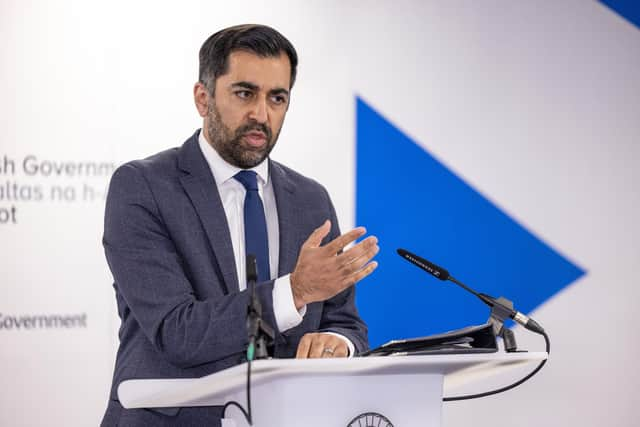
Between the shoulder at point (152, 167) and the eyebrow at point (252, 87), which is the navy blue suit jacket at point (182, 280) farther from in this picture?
the eyebrow at point (252, 87)

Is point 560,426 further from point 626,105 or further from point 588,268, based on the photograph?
point 626,105

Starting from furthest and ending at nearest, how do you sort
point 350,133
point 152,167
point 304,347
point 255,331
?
point 350,133 → point 152,167 → point 304,347 → point 255,331

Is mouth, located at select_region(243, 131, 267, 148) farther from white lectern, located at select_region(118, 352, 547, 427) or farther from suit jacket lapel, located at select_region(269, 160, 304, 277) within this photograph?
white lectern, located at select_region(118, 352, 547, 427)

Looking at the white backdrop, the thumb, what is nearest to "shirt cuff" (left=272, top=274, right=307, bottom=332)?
the thumb

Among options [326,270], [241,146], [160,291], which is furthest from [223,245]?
[326,270]

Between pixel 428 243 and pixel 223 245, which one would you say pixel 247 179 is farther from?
pixel 428 243

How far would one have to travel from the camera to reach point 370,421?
1749mm

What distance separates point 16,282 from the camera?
12.1 feet

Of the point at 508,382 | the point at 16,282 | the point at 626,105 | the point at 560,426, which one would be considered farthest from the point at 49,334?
the point at 626,105

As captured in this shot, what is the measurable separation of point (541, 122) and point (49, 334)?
2706 millimetres

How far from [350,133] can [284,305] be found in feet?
7.55

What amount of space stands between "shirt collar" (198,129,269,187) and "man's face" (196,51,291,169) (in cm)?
2

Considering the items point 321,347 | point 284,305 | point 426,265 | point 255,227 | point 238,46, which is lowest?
point 321,347

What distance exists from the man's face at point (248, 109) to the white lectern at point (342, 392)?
981mm
